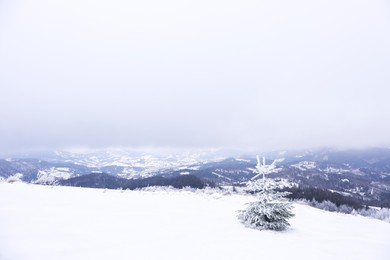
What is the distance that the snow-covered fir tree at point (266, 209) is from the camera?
10984 mm

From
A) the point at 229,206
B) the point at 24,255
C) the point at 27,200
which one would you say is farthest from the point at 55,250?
the point at 229,206

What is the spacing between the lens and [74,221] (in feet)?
30.5

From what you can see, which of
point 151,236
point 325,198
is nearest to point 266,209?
point 151,236

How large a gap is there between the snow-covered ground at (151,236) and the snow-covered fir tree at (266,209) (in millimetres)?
433

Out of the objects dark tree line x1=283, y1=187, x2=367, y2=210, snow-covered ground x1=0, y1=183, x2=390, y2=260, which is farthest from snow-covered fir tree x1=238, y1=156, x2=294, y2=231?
dark tree line x1=283, y1=187, x2=367, y2=210

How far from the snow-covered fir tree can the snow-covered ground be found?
0.43 m

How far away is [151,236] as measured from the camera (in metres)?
8.50

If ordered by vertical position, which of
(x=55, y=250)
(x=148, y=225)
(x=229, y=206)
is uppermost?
(x=55, y=250)

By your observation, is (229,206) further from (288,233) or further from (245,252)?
(245,252)

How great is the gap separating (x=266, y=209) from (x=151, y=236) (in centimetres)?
522

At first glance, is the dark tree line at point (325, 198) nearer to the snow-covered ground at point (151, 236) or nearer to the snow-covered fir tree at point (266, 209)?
the snow-covered fir tree at point (266, 209)

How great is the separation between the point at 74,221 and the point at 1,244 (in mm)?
3074

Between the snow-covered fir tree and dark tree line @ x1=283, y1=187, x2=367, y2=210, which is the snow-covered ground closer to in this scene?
the snow-covered fir tree

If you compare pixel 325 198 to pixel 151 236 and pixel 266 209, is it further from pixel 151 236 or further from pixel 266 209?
pixel 151 236
